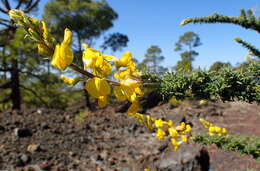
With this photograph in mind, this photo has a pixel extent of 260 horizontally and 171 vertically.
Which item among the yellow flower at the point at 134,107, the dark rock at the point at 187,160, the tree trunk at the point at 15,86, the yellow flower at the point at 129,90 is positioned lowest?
the dark rock at the point at 187,160

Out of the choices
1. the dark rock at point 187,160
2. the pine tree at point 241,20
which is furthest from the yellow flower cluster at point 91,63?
the dark rock at point 187,160

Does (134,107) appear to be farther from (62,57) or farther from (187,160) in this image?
(187,160)

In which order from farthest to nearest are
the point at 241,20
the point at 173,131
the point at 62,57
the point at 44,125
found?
1. the point at 44,125
2. the point at 173,131
3. the point at 241,20
4. the point at 62,57

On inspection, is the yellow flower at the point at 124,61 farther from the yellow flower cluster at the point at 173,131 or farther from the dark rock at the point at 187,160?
the dark rock at the point at 187,160

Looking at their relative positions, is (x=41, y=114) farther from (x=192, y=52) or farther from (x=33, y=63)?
(x=192, y=52)

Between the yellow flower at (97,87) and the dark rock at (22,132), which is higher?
the yellow flower at (97,87)

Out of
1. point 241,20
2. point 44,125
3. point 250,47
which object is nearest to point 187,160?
point 250,47

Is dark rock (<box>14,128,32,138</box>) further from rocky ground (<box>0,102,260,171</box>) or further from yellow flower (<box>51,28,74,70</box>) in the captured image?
yellow flower (<box>51,28,74,70</box>)

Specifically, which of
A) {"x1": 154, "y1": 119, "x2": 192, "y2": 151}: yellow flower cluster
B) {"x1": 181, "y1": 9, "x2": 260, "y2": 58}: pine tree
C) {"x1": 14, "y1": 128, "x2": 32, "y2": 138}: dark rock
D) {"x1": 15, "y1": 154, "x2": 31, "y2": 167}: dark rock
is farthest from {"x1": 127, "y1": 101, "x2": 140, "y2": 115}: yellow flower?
{"x1": 14, "y1": 128, "x2": 32, "y2": 138}: dark rock
